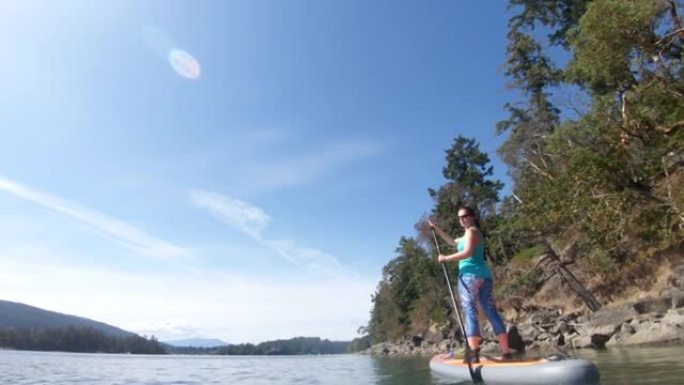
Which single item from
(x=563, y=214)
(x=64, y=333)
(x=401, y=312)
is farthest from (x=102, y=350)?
(x=563, y=214)

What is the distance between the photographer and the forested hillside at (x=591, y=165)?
15.3 metres

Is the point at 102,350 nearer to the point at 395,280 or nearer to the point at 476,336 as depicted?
the point at 395,280

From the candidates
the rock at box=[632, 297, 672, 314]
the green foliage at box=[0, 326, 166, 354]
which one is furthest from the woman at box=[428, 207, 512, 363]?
the green foliage at box=[0, 326, 166, 354]

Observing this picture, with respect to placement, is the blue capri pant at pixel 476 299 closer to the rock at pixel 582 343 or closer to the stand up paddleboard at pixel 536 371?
the stand up paddleboard at pixel 536 371

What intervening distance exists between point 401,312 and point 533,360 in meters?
77.5

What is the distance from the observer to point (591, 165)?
16969 mm

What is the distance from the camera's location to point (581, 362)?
6.30 meters

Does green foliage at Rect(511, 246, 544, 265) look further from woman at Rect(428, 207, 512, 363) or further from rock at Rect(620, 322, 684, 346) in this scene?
woman at Rect(428, 207, 512, 363)

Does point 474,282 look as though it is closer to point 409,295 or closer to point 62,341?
point 409,295

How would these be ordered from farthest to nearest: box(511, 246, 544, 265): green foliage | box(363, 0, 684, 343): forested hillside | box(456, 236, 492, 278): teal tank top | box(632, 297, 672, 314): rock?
box(511, 246, 544, 265): green foliage → box(632, 297, 672, 314): rock → box(363, 0, 684, 343): forested hillside → box(456, 236, 492, 278): teal tank top

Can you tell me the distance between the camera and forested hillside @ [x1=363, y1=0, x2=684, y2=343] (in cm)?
1530

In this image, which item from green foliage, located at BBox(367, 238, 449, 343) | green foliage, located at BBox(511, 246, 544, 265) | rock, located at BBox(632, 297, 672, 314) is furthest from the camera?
green foliage, located at BBox(367, 238, 449, 343)

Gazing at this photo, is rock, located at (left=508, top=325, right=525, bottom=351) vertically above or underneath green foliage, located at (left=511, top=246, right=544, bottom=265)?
underneath

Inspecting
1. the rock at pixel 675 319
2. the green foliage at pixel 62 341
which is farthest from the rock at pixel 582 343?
the green foliage at pixel 62 341
